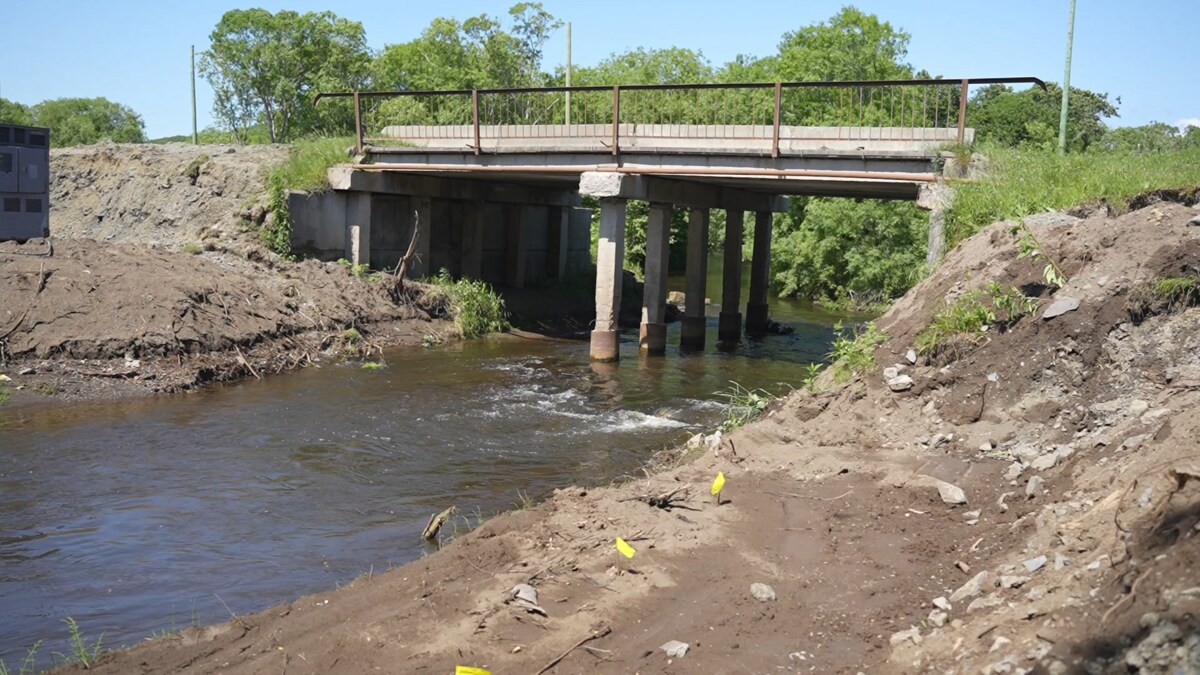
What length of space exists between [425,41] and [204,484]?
1631 inches

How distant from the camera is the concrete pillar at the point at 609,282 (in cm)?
1994

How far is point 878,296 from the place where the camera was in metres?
30.5

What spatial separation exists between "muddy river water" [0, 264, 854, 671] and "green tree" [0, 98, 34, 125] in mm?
43450

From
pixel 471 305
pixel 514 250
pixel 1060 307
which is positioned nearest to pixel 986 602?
pixel 1060 307

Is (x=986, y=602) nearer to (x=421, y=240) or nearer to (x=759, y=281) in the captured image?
(x=421, y=240)

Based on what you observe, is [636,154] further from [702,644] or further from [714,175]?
[702,644]

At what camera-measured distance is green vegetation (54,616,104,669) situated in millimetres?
6168

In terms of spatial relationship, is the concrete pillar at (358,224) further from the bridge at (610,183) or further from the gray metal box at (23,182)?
the gray metal box at (23,182)

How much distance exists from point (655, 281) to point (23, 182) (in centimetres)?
1127

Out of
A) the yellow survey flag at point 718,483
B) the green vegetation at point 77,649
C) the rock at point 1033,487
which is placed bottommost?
the green vegetation at point 77,649

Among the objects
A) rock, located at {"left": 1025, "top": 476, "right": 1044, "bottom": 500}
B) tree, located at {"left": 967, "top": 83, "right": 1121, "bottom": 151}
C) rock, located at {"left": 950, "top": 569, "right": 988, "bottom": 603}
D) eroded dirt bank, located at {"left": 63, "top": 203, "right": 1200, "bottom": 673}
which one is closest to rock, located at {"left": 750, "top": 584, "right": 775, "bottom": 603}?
eroded dirt bank, located at {"left": 63, "top": 203, "right": 1200, "bottom": 673}

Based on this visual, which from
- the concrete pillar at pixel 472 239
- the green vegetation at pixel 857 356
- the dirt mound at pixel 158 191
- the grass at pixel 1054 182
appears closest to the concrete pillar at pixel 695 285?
the concrete pillar at pixel 472 239

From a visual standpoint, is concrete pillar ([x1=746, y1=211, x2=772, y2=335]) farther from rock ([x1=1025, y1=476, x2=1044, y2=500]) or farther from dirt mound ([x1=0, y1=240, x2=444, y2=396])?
Answer: rock ([x1=1025, y1=476, x2=1044, y2=500])

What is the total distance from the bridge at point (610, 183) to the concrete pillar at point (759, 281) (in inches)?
1.5
